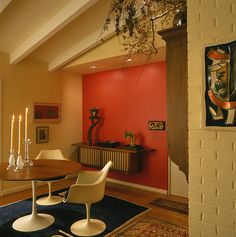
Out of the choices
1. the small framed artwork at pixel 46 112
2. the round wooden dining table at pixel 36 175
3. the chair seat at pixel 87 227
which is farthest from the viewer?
the small framed artwork at pixel 46 112

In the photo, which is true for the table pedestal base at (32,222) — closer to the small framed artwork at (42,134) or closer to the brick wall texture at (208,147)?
the small framed artwork at (42,134)

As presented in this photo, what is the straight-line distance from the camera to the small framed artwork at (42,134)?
178 inches

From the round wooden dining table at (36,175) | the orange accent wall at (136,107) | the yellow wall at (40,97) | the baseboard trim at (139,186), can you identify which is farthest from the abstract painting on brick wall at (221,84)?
the yellow wall at (40,97)

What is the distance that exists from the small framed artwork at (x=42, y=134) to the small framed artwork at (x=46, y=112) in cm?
16

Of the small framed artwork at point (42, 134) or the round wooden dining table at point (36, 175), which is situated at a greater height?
the small framed artwork at point (42, 134)

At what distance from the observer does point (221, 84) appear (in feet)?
4.33

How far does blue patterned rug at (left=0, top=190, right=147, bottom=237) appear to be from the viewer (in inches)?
106

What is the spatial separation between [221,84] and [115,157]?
3201mm

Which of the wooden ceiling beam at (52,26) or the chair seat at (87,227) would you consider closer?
the chair seat at (87,227)

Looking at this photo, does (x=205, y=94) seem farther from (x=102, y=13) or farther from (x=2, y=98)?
(x=2, y=98)

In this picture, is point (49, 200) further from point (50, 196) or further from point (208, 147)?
point (208, 147)

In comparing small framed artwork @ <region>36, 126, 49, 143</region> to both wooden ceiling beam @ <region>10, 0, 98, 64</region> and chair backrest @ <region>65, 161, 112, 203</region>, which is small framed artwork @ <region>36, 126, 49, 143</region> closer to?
wooden ceiling beam @ <region>10, 0, 98, 64</region>

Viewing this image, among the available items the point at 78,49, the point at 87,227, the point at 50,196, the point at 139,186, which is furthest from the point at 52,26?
the point at 139,186

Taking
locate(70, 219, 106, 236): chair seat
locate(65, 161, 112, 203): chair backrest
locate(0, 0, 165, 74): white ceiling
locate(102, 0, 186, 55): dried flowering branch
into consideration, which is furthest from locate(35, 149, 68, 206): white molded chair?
locate(102, 0, 186, 55): dried flowering branch
